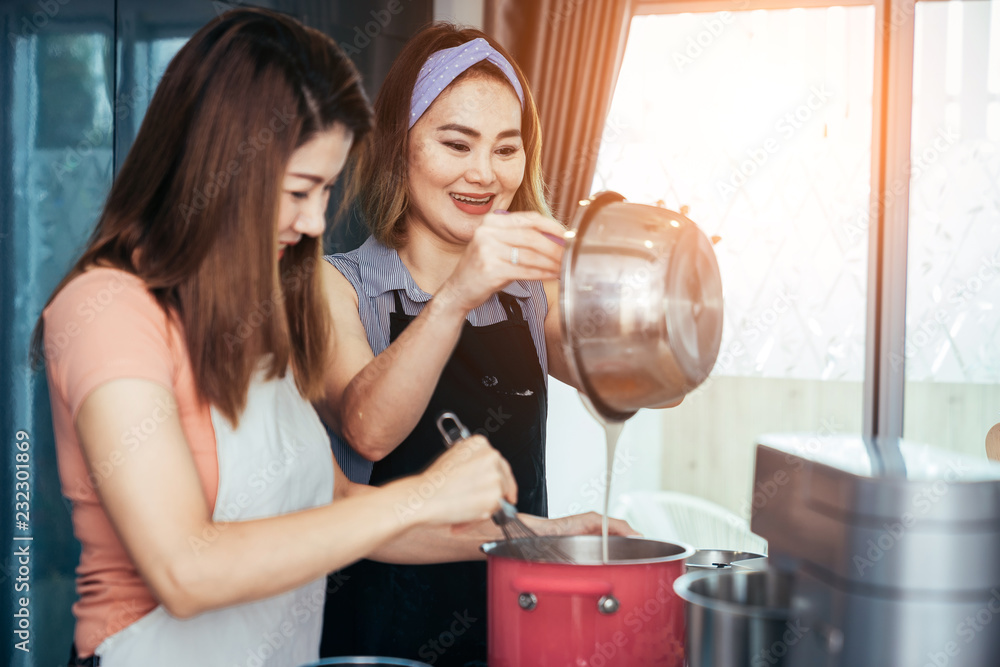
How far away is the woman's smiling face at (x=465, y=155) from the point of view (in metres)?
1.41

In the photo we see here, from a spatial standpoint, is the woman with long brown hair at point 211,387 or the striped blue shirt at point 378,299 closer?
the woman with long brown hair at point 211,387

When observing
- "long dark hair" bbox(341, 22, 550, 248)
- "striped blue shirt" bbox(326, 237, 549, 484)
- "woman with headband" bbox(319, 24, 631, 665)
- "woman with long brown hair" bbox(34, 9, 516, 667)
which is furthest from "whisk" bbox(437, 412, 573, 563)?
"long dark hair" bbox(341, 22, 550, 248)

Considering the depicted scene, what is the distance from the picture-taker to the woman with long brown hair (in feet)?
2.53

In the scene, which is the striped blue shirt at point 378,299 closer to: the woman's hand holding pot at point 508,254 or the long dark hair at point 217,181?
the woman's hand holding pot at point 508,254

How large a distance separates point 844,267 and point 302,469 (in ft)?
7.45

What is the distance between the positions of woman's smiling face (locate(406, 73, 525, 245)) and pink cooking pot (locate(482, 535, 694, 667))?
2.53 ft

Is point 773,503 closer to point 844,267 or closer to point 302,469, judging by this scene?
point 302,469

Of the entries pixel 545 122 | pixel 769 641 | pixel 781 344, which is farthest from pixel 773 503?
pixel 781 344

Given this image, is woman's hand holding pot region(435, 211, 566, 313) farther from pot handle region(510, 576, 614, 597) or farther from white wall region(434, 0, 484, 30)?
white wall region(434, 0, 484, 30)

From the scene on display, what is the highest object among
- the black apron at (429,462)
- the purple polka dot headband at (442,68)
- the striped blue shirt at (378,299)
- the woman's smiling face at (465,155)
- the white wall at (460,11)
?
the white wall at (460,11)

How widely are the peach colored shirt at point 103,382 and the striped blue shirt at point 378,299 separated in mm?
481

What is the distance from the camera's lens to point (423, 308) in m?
1.30

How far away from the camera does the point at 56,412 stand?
875 mm

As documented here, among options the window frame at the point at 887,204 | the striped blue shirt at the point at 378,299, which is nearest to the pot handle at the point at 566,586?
the striped blue shirt at the point at 378,299
